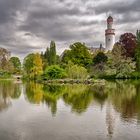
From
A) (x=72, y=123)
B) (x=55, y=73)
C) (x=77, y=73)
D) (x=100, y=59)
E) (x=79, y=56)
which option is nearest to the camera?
(x=72, y=123)

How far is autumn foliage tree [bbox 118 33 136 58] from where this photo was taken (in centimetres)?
6931

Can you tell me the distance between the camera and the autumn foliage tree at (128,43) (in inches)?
2729

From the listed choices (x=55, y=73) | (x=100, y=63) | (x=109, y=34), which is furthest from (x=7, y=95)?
(x=109, y=34)

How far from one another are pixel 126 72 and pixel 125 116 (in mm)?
46388

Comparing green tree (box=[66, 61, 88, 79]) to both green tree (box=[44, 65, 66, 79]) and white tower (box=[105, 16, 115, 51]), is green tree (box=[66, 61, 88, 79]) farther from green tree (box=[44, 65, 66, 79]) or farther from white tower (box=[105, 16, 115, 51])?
white tower (box=[105, 16, 115, 51])

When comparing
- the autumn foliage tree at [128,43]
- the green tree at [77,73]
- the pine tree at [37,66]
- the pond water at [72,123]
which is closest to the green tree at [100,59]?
the autumn foliage tree at [128,43]

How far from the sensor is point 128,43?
70.5m

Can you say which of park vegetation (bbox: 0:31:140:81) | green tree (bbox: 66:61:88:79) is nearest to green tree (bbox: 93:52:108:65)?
park vegetation (bbox: 0:31:140:81)

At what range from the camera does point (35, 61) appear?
70.8 meters

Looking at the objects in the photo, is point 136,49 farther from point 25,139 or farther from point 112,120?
point 25,139

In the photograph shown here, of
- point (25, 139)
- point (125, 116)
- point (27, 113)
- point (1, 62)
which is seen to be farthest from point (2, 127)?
point (1, 62)

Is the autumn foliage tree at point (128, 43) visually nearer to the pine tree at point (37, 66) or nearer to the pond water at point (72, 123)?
the pine tree at point (37, 66)

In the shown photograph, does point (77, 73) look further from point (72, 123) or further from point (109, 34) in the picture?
point (109, 34)

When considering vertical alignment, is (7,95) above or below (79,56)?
below
